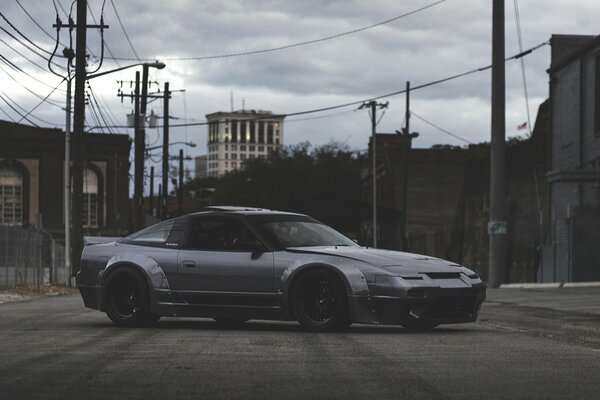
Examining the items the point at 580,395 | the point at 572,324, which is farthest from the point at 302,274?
the point at 580,395

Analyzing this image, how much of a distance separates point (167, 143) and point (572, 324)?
47338mm

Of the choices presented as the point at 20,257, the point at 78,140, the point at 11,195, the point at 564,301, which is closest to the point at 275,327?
the point at 564,301

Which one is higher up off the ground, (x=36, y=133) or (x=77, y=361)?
(x=36, y=133)

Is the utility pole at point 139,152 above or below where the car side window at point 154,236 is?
above

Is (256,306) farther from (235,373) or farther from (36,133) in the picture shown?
(36,133)

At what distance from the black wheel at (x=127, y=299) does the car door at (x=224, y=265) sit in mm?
508

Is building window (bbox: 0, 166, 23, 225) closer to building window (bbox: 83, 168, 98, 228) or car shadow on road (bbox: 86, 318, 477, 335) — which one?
building window (bbox: 83, 168, 98, 228)

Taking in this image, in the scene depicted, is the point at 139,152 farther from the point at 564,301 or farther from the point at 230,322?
the point at 230,322

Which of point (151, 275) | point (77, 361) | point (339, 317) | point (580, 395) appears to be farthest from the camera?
point (151, 275)

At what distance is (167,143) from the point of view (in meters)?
60.1

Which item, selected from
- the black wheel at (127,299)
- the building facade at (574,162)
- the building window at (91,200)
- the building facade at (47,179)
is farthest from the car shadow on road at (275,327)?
the building window at (91,200)

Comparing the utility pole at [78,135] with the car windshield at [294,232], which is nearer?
the car windshield at [294,232]

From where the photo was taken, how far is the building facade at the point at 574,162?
33719 millimetres

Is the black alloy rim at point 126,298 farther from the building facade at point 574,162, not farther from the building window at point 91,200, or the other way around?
the building window at point 91,200
